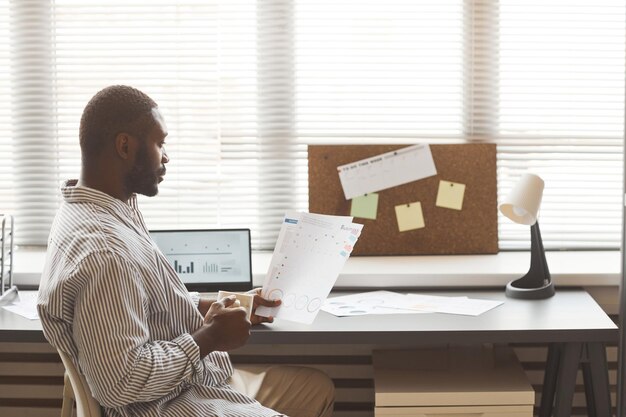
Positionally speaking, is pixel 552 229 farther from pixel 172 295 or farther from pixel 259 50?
pixel 172 295

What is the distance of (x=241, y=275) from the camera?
94.0 inches

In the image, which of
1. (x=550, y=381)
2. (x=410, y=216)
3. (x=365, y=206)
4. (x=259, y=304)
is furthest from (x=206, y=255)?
(x=550, y=381)

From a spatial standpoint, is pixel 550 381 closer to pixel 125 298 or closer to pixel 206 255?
pixel 206 255

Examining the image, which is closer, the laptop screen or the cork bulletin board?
the laptop screen

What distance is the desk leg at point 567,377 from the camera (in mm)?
2090

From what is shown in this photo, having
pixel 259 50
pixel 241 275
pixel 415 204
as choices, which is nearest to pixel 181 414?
pixel 241 275

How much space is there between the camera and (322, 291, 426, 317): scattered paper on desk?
2160 millimetres

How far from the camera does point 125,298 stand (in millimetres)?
1457

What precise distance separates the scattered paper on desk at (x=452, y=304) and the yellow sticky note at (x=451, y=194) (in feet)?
1.41

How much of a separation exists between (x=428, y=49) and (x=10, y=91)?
1.42 metres

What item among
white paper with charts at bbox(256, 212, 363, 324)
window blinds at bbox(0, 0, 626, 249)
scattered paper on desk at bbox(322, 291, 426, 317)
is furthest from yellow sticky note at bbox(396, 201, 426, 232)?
white paper with charts at bbox(256, 212, 363, 324)

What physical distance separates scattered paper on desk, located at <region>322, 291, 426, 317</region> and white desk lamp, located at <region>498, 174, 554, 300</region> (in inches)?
13.0

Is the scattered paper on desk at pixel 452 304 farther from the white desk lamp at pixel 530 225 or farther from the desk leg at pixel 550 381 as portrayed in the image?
the desk leg at pixel 550 381

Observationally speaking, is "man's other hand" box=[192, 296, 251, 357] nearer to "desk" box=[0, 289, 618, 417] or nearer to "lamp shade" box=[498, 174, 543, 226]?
"desk" box=[0, 289, 618, 417]
